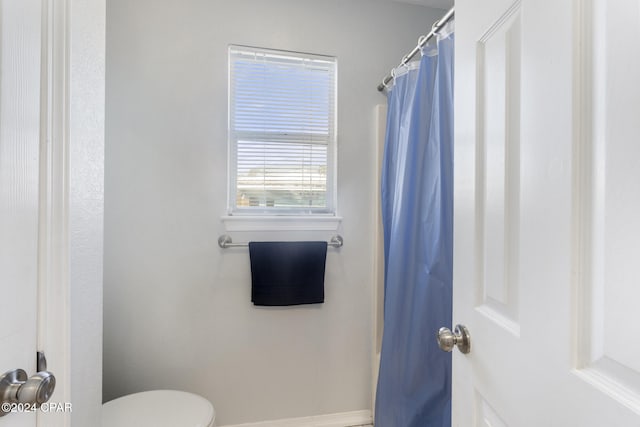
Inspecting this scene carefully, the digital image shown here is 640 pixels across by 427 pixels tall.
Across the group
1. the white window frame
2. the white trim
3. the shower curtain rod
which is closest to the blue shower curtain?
the shower curtain rod

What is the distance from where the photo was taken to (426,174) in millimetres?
1175

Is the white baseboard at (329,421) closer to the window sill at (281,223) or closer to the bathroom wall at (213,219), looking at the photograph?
the bathroom wall at (213,219)

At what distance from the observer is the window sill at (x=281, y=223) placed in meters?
1.53

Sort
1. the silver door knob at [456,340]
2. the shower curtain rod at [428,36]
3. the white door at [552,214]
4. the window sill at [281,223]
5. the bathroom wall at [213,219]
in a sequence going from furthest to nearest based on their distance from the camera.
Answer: the window sill at [281,223] < the bathroom wall at [213,219] < the shower curtain rod at [428,36] < the silver door knob at [456,340] < the white door at [552,214]

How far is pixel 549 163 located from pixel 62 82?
35.7 inches

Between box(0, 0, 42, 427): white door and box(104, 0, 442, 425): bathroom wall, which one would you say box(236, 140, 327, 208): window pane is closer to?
box(104, 0, 442, 425): bathroom wall

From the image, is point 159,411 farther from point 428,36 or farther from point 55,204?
point 428,36

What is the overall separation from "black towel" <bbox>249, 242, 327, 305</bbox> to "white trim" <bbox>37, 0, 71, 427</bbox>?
92 cm

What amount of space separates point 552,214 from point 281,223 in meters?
1.28

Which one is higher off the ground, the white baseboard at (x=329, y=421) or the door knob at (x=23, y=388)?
the door knob at (x=23, y=388)

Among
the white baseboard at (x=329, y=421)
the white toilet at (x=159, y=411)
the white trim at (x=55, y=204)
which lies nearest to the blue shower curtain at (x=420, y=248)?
the white baseboard at (x=329, y=421)

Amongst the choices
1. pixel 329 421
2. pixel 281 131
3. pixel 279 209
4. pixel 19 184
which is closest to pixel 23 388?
pixel 19 184

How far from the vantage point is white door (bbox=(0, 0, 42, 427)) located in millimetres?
439

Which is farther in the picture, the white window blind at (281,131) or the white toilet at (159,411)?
the white window blind at (281,131)
